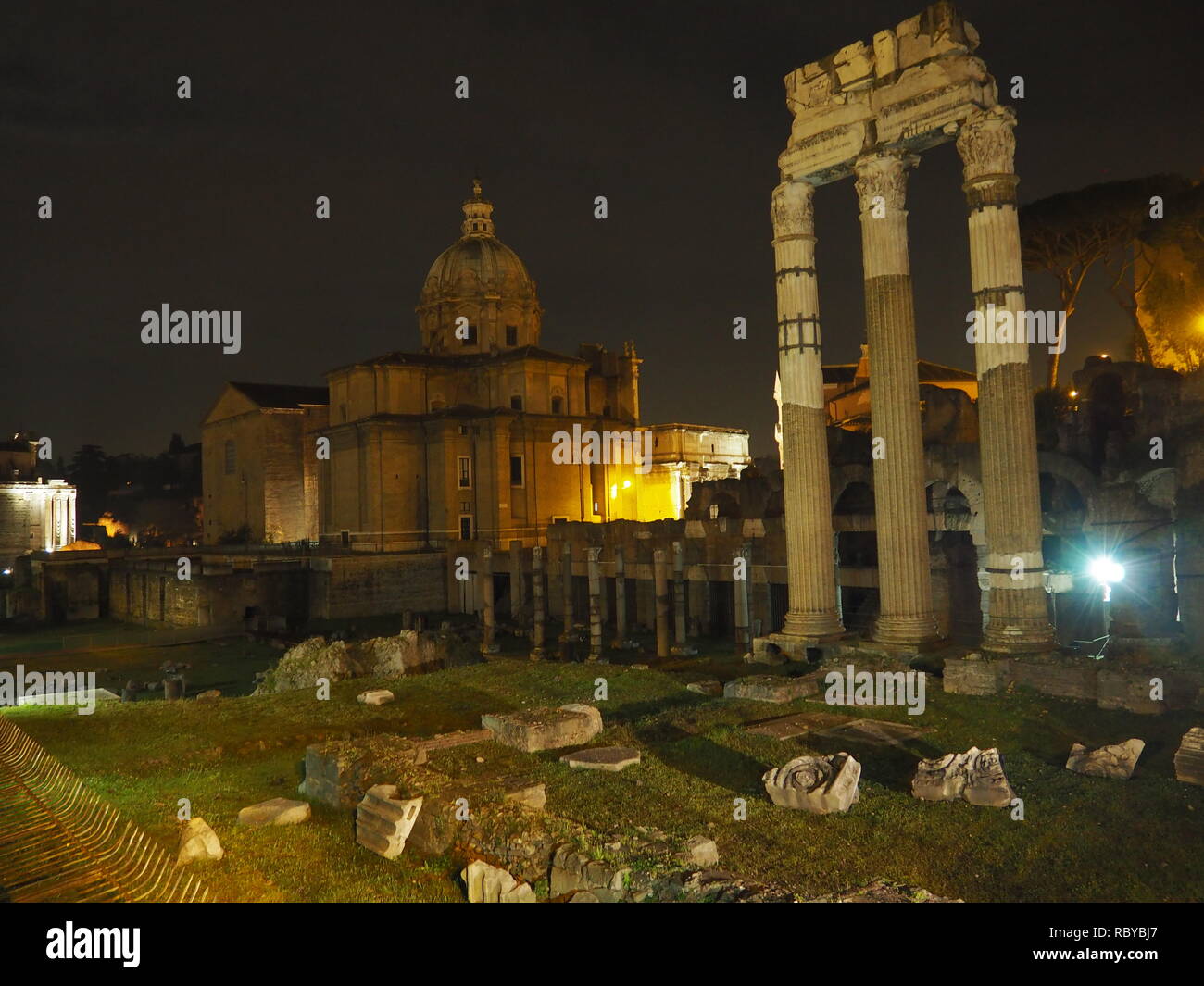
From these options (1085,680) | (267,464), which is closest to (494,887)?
(1085,680)

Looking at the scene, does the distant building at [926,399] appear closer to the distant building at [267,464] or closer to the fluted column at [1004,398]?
the fluted column at [1004,398]

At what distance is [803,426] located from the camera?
54.0 ft

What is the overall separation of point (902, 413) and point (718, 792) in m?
8.76

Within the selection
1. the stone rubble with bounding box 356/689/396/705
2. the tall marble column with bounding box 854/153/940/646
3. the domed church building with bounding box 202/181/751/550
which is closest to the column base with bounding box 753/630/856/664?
the tall marble column with bounding box 854/153/940/646

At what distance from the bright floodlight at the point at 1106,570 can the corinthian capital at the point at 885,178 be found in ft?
23.9

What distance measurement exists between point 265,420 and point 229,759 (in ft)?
149

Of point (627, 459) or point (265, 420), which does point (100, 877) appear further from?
point (265, 420)

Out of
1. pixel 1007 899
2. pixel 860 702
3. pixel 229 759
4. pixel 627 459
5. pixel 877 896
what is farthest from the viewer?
pixel 627 459

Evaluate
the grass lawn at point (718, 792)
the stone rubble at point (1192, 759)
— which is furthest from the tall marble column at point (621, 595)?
the stone rubble at point (1192, 759)

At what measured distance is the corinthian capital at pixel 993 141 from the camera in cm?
1379

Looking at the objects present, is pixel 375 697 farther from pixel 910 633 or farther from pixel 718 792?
pixel 910 633

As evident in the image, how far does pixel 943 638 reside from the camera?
602 inches

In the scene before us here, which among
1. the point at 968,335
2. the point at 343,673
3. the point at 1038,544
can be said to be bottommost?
the point at 343,673
